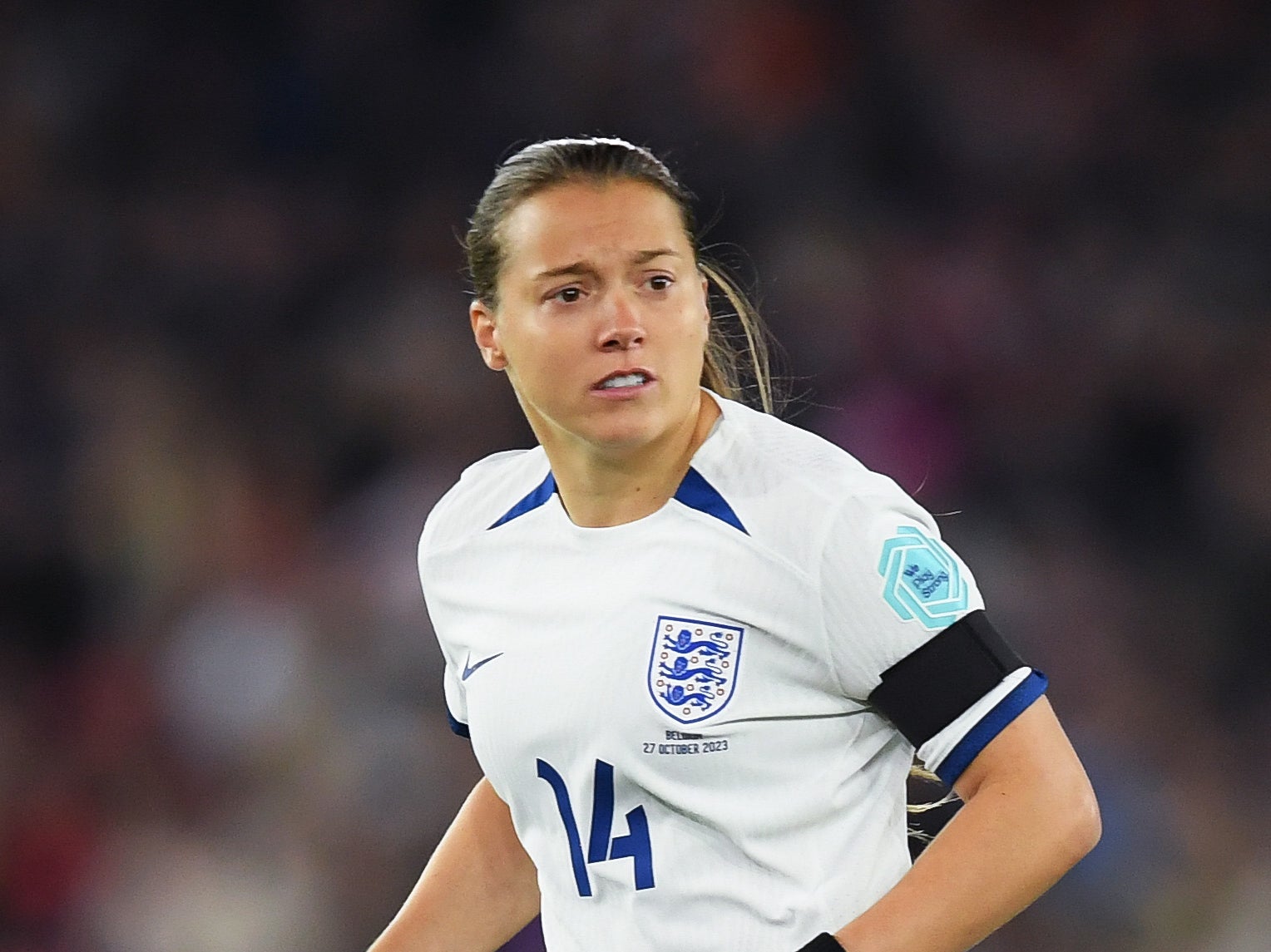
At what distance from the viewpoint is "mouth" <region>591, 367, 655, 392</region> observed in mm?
2248

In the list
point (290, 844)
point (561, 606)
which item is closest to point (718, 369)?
point (561, 606)

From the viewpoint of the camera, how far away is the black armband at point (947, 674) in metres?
2.01

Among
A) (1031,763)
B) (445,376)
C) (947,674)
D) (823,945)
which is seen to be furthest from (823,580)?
(445,376)

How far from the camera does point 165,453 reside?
19.2ft

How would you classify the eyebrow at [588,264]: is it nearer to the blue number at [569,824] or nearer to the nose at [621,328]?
the nose at [621,328]

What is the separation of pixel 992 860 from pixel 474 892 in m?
0.95

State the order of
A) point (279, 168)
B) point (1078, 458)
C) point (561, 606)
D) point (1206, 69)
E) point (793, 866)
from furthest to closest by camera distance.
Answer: point (279, 168), point (1206, 69), point (1078, 458), point (561, 606), point (793, 866)

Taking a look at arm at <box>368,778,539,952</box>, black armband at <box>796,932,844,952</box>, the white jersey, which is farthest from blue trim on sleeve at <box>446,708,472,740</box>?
black armband at <box>796,932,844,952</box>

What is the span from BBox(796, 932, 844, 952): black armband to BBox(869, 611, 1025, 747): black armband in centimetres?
26

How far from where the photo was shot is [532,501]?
8.46 feet

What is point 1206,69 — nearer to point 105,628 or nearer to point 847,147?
point 847,147

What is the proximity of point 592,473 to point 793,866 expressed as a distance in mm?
608

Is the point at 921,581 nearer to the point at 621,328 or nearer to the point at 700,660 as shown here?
the point at 700,660

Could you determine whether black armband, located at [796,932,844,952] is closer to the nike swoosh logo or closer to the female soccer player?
the female soccer player
